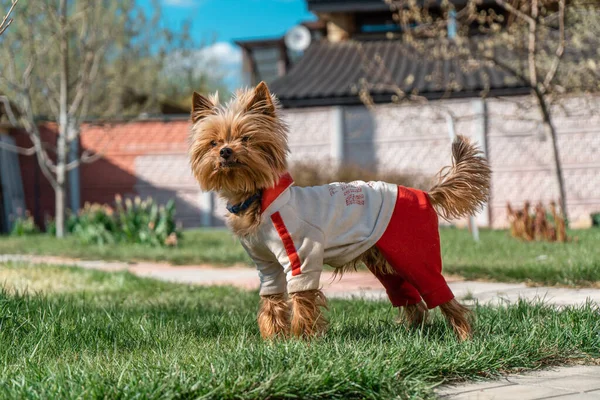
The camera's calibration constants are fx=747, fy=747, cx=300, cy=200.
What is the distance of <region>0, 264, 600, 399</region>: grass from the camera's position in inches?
124

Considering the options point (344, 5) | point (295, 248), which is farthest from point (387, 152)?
point (295, 248)

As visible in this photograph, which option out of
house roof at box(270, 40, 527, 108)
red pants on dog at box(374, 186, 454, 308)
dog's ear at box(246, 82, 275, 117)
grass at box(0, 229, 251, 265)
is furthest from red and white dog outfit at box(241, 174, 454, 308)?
house roof at box(270, 40, 527, 108)

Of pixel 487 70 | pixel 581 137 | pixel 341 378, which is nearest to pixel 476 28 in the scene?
pixel 487 70

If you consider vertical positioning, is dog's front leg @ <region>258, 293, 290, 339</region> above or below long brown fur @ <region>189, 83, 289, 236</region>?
below

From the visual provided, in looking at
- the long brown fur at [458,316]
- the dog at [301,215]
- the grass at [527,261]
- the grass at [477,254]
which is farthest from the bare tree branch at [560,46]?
the long brown fur at [458,316]

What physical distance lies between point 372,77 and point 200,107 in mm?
16563

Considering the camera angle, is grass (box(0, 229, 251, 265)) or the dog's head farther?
grass (box(0, 229, 251, 265))

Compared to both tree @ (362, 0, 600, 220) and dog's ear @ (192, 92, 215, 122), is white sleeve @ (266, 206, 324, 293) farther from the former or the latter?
tree @ (362, 0, 600, 220)

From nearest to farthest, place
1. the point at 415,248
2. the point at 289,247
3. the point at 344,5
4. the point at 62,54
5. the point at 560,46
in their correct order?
the point at 289,247 < the point at 415,248 < the point at 560,46 < the point at 62,54 < the point at 344,5

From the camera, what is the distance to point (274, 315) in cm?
441

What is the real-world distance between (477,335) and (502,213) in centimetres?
1534

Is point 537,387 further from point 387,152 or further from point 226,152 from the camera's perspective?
point 387,152

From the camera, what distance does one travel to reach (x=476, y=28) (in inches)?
886

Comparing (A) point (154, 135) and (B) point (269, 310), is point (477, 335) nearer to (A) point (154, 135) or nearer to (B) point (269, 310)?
(B) point (269, 310)
